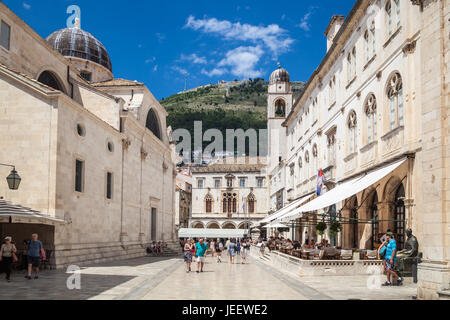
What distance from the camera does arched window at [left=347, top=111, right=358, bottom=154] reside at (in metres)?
23.1

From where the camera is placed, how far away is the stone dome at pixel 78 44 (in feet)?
134

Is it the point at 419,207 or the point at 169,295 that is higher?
the point at 419,207

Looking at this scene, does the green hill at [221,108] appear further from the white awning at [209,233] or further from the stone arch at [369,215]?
the stone arch at [369,215]

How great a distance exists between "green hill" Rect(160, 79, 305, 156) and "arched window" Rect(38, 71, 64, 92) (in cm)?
8458

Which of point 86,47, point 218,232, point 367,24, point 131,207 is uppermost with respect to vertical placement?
point 86,47

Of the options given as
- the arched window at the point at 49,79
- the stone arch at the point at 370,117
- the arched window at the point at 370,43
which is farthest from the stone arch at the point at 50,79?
the stone arch at the point at 370,117

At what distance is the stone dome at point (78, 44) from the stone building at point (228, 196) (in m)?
37.8

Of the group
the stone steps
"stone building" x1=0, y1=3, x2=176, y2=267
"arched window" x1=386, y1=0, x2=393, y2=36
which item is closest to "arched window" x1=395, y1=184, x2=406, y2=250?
"arched window" x1=386, y1=0, x2=393, y2=36

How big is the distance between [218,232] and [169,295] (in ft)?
165

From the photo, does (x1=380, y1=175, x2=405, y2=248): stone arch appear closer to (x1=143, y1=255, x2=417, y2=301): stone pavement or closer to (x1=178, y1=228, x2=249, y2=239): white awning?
(x1=143, y1=255, x2=417, y2=301): stone pavement

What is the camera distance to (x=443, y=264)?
963 cm

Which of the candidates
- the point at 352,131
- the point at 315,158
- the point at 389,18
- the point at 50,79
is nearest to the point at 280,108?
the point at 315,158
